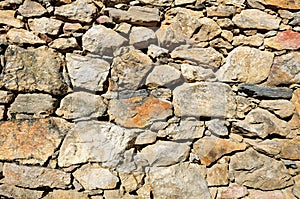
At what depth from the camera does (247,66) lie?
173cm

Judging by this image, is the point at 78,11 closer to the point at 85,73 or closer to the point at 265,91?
the point at 85,73

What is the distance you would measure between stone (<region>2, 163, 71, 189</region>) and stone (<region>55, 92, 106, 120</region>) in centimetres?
32

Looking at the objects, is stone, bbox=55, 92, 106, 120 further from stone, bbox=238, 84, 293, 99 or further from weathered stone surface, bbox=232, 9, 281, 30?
weathered stone surface, bbox=232, 9, 281, 30

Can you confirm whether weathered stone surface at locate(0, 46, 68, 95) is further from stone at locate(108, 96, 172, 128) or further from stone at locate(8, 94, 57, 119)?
stone at locate(108, 96, 172, 128)

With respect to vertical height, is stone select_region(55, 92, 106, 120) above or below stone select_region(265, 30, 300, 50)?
below

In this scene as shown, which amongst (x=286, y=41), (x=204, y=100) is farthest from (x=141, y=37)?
(x=286, y=41)

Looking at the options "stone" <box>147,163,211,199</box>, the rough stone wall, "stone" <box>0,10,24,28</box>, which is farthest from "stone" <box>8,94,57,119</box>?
"stone" <box>147,163,211,199</box>

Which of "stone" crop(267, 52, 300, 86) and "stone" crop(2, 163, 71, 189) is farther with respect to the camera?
"stone" crop(267, 52, 300, 86)

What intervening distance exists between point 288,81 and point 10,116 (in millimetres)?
1596

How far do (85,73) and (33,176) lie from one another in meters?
0.63

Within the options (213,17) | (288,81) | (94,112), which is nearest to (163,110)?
(94,112)

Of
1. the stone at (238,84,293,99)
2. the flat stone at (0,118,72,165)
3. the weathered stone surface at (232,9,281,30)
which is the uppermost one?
the weathered stone surface at (232,9,281,30)

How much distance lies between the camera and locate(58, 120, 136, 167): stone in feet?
5.40

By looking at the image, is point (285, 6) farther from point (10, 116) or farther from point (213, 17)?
point (10, 116)
